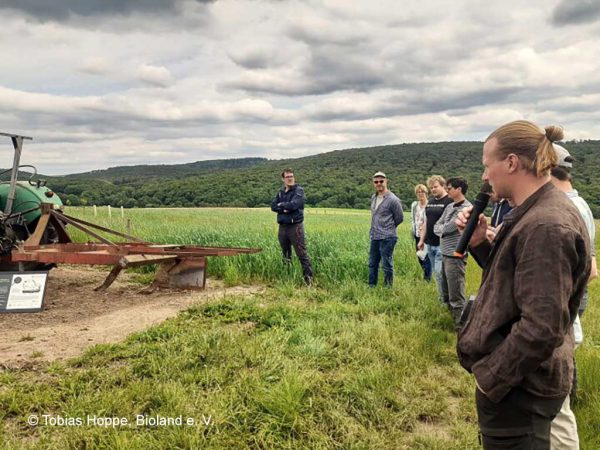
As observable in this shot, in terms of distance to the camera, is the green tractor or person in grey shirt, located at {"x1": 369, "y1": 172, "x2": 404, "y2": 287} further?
person in grey shirt, located at {"x1": 369, "y1": 172, "x2": 404, "y2": 287}

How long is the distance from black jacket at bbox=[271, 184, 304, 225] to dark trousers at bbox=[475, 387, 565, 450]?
221 inches

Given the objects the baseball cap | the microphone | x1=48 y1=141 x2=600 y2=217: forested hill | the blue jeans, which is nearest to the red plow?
the blue jeans

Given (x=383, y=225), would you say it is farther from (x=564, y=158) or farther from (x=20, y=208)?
(x=20, y=208)

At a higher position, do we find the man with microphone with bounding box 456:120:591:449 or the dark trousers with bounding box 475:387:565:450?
the man with microphone with bounding box 456:120:591:449

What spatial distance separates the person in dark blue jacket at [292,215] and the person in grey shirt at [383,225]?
1104 millimetres

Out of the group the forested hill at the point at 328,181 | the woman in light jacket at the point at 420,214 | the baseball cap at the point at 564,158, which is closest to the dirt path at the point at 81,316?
the woman in light jacket at the point at 420,214

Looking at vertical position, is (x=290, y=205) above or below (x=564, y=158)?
below

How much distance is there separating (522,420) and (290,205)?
5665mm

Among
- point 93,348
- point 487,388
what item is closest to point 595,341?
point 487,388

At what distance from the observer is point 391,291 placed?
6.71 m

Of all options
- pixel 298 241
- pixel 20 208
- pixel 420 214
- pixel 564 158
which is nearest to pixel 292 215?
pixel 298 241

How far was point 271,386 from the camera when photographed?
132 inches

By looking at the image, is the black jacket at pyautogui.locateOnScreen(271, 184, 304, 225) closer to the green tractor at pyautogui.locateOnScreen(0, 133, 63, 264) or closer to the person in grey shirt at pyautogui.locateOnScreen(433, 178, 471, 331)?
the person in grey shirt at pyautogui.locateOnScreen(433, 178, 471, 331)

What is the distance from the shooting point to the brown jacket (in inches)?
60.4
